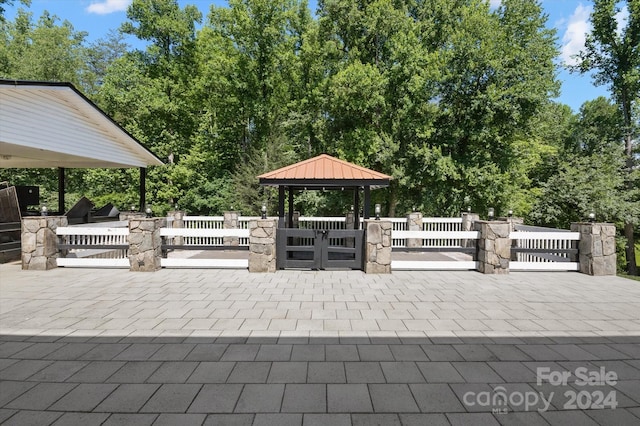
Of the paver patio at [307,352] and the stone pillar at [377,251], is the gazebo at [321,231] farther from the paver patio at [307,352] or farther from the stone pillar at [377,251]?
the paver patio at [307,352]

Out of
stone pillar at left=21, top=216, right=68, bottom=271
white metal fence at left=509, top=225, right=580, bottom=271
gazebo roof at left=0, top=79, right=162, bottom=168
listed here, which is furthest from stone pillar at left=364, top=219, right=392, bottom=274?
gazebo roof at left=0, top=79, right=162, bottom=168

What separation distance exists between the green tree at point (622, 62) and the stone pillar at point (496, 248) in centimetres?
1662

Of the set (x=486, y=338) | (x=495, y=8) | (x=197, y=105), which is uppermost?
(x=495, y=8)

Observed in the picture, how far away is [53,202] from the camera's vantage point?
24078 mm

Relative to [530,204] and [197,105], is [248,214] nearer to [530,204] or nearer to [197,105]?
[197,105]

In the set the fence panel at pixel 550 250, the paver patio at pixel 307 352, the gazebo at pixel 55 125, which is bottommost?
the paver patio at pixel 307 352

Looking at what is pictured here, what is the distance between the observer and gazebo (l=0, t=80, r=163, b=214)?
8.59 meters

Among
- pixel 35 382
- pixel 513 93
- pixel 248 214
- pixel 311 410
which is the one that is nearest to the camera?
pixel 311 410

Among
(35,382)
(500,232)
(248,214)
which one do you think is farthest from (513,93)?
(35,382)

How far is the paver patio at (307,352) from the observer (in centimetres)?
256

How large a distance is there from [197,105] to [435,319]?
2310 cm

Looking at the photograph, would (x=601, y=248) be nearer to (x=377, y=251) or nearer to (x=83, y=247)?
(x=377, y=251)

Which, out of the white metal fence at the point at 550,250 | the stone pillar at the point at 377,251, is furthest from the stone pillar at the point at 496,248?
the stone pillar at the point at 377,251

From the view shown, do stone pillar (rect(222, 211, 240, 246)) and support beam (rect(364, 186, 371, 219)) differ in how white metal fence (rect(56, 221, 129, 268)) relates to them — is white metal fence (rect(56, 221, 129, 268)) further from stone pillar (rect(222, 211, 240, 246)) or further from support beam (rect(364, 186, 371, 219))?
support beam (rect(364, 186, 371, 219))
